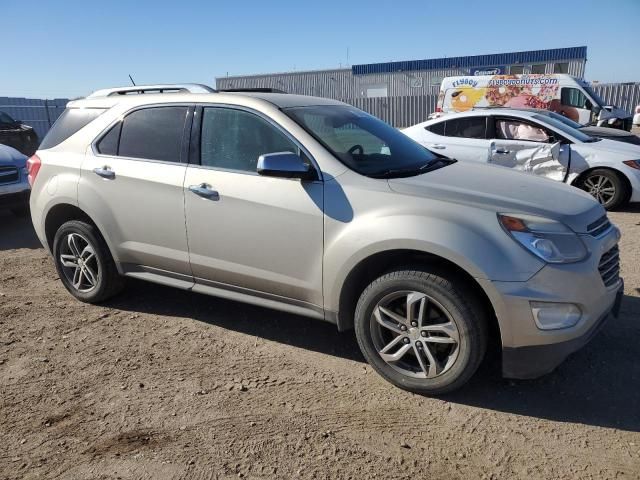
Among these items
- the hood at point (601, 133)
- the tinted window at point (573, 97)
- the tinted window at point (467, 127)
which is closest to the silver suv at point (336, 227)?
the tinted window at point (467, 127)

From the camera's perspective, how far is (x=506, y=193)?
3113mm

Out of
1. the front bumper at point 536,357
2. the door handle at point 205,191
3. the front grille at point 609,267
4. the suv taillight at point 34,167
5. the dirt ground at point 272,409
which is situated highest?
the suv taillight at point 34,167

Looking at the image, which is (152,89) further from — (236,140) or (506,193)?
(506,193)

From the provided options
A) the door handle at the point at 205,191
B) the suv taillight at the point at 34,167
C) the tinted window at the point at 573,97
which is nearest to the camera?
the door handle at the point at 205,191

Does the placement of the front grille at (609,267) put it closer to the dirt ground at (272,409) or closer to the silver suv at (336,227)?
the silver suv at (336,227)

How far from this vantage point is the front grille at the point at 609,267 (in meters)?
2.98

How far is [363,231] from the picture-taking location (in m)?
3.09

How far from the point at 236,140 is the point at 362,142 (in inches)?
36.1

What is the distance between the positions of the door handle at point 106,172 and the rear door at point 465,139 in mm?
5780

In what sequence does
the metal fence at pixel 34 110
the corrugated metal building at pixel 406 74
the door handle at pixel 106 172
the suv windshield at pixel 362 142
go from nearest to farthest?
1. the suv windshield at pixel 362 142
2. the door handle at pixel 106 172
3. the metal fence at pixel 34 110
4. the corrugated metal building at pixel 406 74

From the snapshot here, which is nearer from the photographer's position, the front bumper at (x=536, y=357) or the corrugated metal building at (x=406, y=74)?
the front bumper at (x=536, y=357)

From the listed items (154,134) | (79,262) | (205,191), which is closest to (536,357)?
(205,191)

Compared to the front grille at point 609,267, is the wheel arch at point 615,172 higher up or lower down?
lower down

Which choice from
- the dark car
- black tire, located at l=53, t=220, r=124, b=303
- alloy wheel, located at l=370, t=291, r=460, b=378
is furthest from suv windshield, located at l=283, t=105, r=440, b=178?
the dark car
